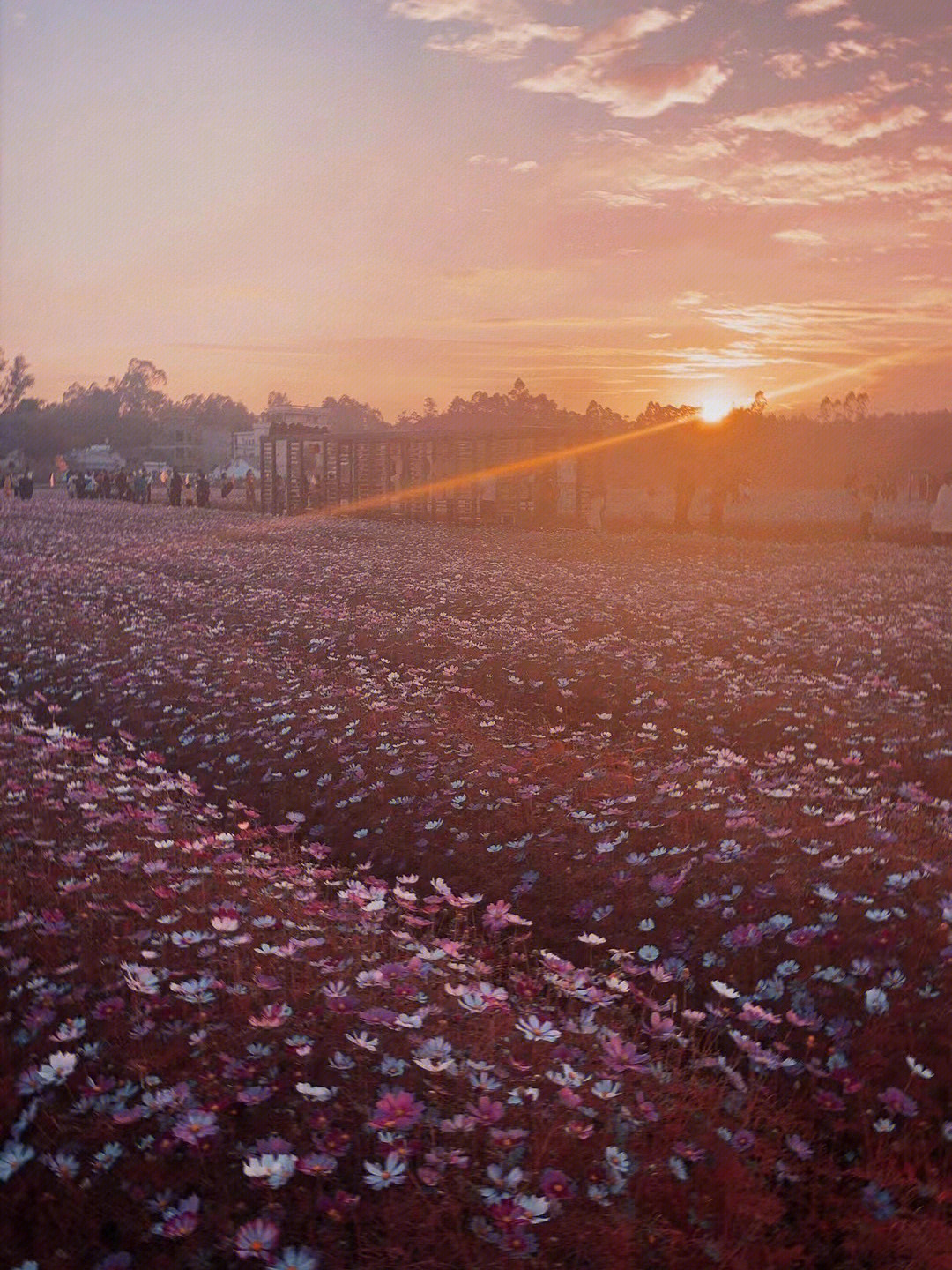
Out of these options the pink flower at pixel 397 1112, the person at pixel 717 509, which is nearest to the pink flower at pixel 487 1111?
the pink flower at pixel 397 1112

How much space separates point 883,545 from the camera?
1476 inches

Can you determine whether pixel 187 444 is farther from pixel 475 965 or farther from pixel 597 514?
pixel 475 965

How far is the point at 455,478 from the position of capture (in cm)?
5431

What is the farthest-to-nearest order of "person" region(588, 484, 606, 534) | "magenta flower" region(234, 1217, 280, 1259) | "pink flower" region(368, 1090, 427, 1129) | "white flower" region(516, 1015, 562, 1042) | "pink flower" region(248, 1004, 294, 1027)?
"person" region(588, 484, 606, 534) < "pink flower" region(248, 1004, 294, 1027) < "white flower" region(516, 1015, 562, 1042) < "pink flower" region(368, 1090, 427, 1129) < "magenta flower" region(234, 1217, 280, 1259)

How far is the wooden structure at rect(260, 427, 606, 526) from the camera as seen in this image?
2025 inches

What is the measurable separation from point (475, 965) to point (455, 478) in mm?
49019

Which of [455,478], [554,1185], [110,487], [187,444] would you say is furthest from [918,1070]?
[187,444]

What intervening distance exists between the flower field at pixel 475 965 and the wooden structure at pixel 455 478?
36.8 m

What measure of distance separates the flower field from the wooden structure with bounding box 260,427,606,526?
36.8m

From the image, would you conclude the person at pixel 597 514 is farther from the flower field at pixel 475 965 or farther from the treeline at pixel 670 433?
the flower field at pixel 475 965

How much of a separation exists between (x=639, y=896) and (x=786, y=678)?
784cm

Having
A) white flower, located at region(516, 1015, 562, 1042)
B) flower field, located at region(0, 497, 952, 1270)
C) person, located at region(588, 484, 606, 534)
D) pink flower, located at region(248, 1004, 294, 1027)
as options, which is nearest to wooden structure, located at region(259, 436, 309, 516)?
person, located at region(588, 484, 606, 534)

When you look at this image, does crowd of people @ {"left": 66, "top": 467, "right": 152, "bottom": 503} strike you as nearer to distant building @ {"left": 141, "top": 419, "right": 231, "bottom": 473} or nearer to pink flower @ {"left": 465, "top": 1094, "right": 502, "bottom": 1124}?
pink flower @ {"left": 465, "top": 1094, "right": 502, "bottom": 1124}

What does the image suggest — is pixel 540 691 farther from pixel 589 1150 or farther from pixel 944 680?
pixel 589 1150
